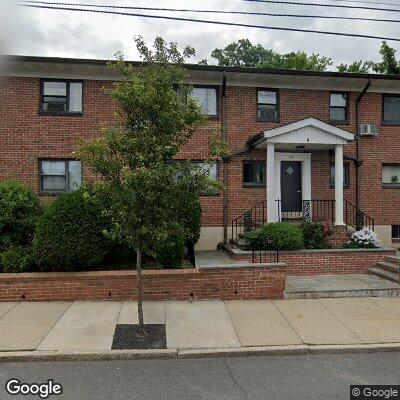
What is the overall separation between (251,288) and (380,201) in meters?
7.50

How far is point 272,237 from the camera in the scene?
9773 millimetres

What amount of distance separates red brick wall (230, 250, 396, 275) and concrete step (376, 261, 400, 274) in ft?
0.55

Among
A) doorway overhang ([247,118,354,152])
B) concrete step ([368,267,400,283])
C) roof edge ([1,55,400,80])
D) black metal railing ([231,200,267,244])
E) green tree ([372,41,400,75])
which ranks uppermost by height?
green tree ([372,41,400,75])

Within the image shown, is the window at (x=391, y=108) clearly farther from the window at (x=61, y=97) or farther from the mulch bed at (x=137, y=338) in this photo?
the mulch bed at (x=137, y=338)

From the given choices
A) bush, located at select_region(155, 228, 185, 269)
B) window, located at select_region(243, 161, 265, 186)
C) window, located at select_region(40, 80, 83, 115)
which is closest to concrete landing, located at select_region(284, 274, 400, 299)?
bush, located at select_region(155, 228, 185, 269)

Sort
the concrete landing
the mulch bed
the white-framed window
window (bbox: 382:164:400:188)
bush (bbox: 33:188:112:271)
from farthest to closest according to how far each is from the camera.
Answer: window (bbox: 382:164:400:188), the white-framed window, the concrete landing, bush (bbox: 33:188:112:271), the mulch bed

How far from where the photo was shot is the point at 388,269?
31.0ft

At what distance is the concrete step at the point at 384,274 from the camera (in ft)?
29.1

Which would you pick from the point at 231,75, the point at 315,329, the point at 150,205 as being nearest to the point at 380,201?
the point at 231,75

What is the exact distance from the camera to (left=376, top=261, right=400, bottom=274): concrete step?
9.14 meters

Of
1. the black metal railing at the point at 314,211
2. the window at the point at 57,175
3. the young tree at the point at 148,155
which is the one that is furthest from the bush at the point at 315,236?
the window at the point at 57,175

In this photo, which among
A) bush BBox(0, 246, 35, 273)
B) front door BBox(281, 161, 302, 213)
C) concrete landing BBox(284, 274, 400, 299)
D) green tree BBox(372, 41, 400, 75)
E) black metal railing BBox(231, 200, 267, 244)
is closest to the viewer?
bush BBox(0, 246, 35, 273)

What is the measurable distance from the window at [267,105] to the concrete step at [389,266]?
5621mm

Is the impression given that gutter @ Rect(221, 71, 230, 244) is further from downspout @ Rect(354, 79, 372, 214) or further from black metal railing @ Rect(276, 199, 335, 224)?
downspout @ Rect(354, 79, 372, 214)
